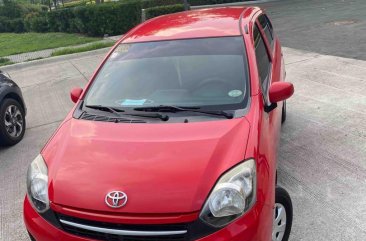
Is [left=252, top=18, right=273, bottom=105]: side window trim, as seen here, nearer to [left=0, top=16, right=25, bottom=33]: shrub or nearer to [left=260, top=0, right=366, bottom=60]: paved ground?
[left=260, top=0, right=366, bottom=60]: paved ground

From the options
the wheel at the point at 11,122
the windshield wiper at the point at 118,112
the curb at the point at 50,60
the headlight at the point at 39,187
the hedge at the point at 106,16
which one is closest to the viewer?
the headlight at the point at 39,187

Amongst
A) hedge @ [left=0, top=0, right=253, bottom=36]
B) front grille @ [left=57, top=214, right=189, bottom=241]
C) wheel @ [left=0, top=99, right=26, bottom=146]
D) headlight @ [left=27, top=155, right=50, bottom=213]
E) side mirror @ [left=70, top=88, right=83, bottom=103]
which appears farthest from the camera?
hedge @ [left=0, top=0, right=253, bottom=36]

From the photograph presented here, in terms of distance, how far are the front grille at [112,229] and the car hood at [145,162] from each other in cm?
8

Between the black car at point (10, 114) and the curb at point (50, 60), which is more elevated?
the black car at point (10, 114)

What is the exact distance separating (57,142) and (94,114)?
392 millimetres

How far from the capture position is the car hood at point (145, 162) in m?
2.37

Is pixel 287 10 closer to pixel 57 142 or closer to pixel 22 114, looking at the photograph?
pixel 22 114

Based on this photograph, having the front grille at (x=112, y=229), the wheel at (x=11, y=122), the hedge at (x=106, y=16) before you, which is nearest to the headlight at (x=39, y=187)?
the front grille at (x=112, y=229)

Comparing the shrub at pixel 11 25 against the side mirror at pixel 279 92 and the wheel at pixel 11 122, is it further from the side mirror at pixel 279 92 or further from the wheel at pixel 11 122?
the side mirror at pixel 279 92

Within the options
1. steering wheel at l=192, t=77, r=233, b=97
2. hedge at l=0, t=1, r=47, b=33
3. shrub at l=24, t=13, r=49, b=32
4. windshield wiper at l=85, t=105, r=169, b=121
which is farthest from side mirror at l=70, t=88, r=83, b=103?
hedge at l=0, t=1, r=47, b=33

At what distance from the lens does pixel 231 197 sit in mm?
2369

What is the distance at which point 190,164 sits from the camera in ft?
8.32

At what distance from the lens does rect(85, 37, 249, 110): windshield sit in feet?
10.8

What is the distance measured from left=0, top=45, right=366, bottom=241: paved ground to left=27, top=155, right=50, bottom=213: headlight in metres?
1.09
